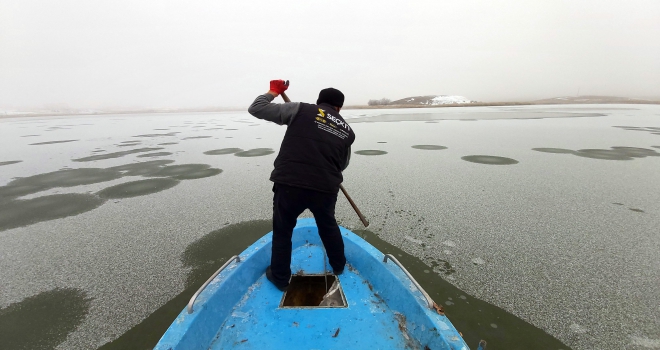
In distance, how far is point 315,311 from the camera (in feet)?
6.15

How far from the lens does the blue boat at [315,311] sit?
1.56 m

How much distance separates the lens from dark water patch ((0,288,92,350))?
1788 millimetres

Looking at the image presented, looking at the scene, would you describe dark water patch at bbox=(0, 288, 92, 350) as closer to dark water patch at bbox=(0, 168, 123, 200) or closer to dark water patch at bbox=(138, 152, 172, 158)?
dark water patch at bbox=(0, 168, 123, 200)

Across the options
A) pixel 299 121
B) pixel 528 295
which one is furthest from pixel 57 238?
pixel 528 295

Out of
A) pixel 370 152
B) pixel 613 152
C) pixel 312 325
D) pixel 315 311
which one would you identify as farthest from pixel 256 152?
pixel 613 152

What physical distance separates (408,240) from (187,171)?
5.00m

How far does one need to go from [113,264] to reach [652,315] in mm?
4284

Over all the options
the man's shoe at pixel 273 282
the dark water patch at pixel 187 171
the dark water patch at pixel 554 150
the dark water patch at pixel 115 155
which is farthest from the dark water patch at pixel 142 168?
the dark water patch at pixel 554 150

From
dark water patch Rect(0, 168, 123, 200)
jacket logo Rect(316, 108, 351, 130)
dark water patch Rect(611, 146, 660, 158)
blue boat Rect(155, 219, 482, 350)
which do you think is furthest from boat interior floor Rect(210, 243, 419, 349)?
dark water patch Rect(611, 146, 660, 158)

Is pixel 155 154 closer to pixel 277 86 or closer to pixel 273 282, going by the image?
pixel 277 86

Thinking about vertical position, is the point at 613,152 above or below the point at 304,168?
below

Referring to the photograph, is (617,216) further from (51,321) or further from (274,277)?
(51,321)

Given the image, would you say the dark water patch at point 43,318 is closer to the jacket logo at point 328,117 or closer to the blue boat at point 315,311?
the blue boat at point 315,311

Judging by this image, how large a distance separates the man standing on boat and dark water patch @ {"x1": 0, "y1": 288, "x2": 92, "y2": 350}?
54.8 inches
